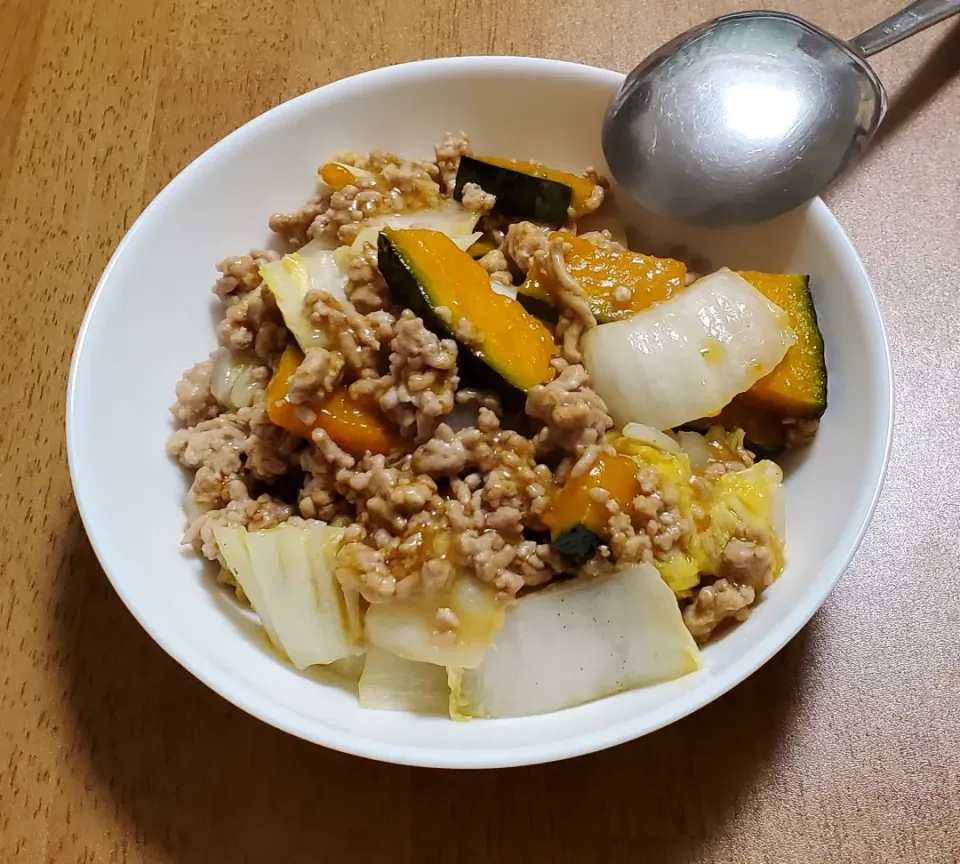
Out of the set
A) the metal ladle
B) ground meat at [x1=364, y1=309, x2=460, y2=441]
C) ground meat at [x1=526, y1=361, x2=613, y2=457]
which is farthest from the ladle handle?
ground meat at [x1=364, y1=309, x2=460, y2=441]

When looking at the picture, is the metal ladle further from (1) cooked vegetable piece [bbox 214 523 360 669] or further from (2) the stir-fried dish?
(1) cooked vegetable piece [bbox 214 523 360 669]

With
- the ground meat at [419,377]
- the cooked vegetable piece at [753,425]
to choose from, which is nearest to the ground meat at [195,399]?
the ground meat at [419,377]

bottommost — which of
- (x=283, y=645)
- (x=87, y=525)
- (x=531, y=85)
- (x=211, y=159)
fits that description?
(x=283, y=645)

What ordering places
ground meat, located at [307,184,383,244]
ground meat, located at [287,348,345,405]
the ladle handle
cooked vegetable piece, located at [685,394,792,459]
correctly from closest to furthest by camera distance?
ground meat, located at [287,348,345,405] → cooked vegetable piece, located at [685,394,792,459] → ground meat, located at [307,184,383,244] → the ladle handle

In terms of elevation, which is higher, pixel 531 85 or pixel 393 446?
pixel 531 85

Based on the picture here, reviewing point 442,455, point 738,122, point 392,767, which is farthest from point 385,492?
point 738,122

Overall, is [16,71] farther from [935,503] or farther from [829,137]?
[935,503]

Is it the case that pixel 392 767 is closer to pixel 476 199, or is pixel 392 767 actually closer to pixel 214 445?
pixel 214 445

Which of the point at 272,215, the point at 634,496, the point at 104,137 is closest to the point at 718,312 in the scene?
the point at 634,496
